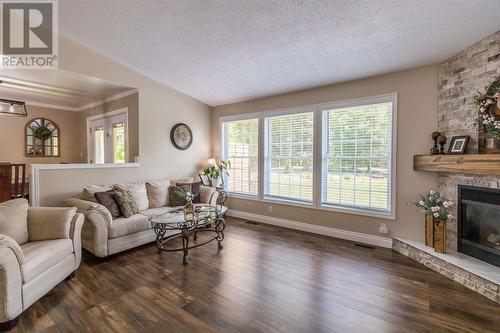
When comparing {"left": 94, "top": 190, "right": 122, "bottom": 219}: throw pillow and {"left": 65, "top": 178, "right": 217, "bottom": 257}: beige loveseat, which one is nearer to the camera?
{"left": 65, "top": 178, "right": 217, "bottom": 257}: beige loveseat

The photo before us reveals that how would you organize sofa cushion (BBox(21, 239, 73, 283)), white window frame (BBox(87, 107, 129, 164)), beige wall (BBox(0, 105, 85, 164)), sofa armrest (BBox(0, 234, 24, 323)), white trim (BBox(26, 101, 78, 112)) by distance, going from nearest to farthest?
sofa armrest (BBox(0, 234, 24, 323))
sofa cushion (BBox(21, 239, 73, 283))
white window frame (BBox(87, 107, 129, 164))
beige wall (BBox(0, 105, 85, 164))
white trim (BBox(26, 101, 78, 112))

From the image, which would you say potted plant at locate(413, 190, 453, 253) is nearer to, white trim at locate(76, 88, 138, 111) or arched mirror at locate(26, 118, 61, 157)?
white trim at locate(76, 88, 138, 111)

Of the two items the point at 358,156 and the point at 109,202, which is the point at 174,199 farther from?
the point at 358,156

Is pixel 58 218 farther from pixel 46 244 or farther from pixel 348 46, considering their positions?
pixel 348 46

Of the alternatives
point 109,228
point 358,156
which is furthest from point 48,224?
point 358,156

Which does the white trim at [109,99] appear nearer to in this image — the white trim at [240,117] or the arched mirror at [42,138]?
the arched mirror at [42,138]

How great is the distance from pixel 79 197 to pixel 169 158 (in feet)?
5.71

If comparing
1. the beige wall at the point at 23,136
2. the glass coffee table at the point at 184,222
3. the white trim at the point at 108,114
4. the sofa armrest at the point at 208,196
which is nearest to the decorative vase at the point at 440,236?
the glass coffee table at the point at 184,222

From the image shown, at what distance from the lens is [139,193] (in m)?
3.98

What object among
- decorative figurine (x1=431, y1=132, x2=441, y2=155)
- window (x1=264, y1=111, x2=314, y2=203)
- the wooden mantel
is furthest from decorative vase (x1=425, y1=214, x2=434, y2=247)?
window (x1=264, y1=111, x2=314, y2=203)

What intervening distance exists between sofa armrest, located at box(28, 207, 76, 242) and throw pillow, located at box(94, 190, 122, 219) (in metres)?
0.81

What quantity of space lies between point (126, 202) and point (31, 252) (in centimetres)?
142

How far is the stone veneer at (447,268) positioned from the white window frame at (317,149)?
0.45 metres

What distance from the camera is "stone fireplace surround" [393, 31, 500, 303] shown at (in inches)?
99.8
